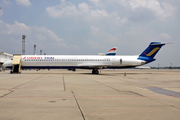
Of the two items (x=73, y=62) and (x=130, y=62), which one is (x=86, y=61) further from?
(x=130, y=62)

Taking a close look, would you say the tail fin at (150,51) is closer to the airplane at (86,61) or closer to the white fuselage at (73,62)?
the airplane at (86,61)

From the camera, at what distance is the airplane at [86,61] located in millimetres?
35125

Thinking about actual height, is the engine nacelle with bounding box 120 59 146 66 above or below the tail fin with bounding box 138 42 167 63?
below

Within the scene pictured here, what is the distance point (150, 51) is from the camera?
38.9m

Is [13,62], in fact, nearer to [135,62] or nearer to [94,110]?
[135,62]

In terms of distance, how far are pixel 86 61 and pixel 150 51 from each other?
14.4m

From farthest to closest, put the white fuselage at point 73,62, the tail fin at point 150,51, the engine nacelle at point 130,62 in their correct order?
the tail fin at point 150,51 < the engine nacelle at point 130,62 < the white fuselage at point 73,62

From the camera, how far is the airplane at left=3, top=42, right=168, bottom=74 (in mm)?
35125

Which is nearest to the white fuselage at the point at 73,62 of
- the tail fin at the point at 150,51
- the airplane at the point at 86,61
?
the airplane at the point at 86,61

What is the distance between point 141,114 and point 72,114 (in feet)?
7.91

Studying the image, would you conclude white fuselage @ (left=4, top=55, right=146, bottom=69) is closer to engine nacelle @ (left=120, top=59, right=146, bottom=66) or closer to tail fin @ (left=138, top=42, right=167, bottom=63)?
engine nacelle @ (left=120, top=59, right=146, bottom=66)

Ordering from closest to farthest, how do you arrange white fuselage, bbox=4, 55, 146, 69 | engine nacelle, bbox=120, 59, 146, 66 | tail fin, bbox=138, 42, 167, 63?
white fuselage, bbox=4, 55, 146, 69 < engine nacelle, bbox=120, 59, 146, 66 < tail fin, bbox=138, 42, 167, 63

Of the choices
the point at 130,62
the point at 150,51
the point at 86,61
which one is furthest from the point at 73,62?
the point at 150,51

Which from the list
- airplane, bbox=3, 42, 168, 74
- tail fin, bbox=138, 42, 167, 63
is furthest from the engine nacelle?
tail fin, bbox=138, 42, 167, 63
